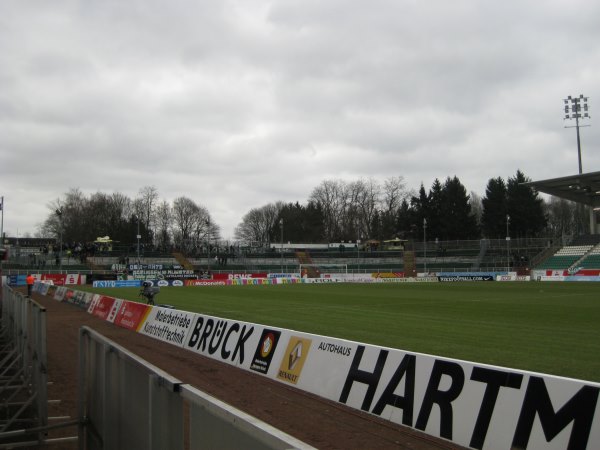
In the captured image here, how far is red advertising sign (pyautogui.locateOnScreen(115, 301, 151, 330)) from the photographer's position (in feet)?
64.2

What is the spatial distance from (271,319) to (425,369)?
48.7ft

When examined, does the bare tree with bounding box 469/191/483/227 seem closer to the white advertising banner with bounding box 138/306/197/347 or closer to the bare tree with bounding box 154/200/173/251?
the bare tree with bounding box 154/200/173/251

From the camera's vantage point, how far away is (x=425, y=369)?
288 inches

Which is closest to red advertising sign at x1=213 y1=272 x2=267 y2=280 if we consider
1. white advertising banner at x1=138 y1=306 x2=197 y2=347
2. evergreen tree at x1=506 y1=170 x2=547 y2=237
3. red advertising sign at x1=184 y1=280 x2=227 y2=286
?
red advertising sign at x1=184 y1=280 x2=227 y2=286

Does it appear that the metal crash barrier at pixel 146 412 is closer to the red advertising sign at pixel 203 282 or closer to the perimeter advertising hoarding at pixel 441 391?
the perimeter advertising hoarding at pixel 441 391

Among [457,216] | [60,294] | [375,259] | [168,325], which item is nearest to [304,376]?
[168,325]

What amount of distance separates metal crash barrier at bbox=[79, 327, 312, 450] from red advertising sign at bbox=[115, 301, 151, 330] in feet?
46.2

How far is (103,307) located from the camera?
81.3 feet

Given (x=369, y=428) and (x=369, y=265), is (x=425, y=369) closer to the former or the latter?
(x=369, y=428)

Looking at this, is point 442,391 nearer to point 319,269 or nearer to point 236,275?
point 236,275

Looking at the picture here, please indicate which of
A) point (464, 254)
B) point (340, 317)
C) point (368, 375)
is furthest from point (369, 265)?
point (368, 375)

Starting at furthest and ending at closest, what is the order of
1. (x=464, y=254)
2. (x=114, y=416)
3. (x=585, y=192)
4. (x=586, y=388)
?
(x=464, y=254) → (x=585, y=192) → (x=586, y=388) → (x=114, y=416)

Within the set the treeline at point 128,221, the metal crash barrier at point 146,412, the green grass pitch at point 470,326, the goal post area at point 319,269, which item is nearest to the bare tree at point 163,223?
the treeline at point 128,221

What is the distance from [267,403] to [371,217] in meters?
118
